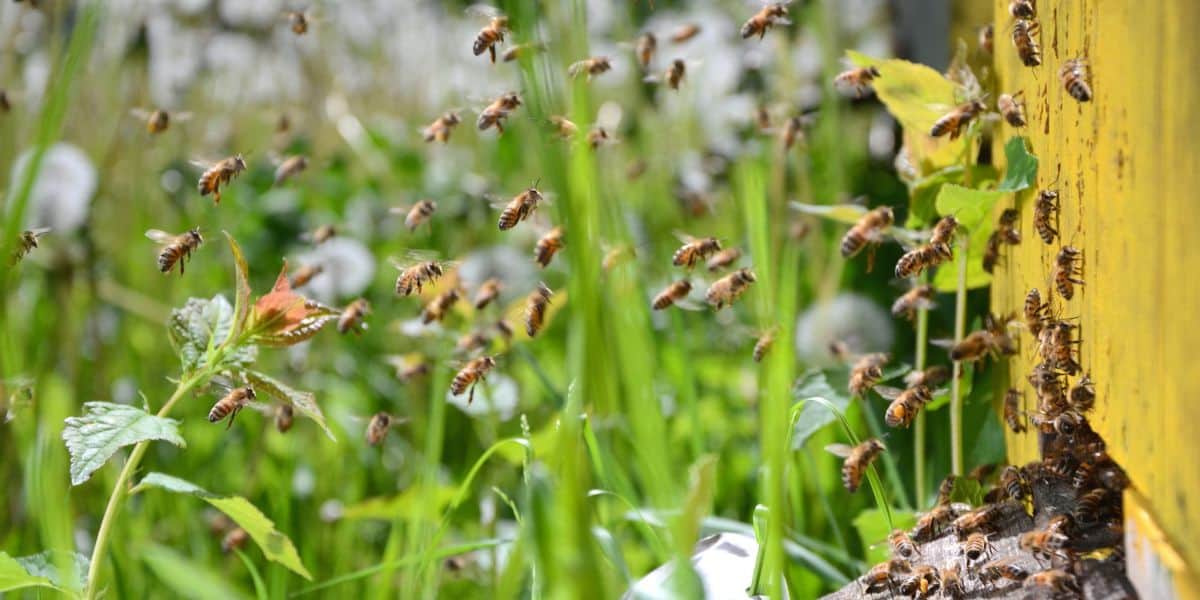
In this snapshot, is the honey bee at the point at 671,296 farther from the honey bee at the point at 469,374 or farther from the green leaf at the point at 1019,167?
the green leaf at the point at 1019,167

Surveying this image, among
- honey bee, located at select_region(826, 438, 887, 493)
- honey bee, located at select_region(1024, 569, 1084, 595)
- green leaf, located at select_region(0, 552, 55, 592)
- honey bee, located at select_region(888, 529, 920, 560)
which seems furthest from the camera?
honey bee, located at select_region(826, 438, 887, 493)

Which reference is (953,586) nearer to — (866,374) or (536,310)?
(866,374)

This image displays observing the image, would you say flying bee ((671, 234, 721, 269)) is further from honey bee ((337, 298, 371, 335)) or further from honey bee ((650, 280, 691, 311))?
honey bee ((337, 298, 371, 335))

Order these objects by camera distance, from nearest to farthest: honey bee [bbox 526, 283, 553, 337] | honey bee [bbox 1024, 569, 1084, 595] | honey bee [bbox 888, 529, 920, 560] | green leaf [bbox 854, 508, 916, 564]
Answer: honey bee [bbox 1024, 569, 1084, 595] < honey bee [bbox 888, 529, 920, 560] < green leaf [bbox 854, 508, 916, 564] < honey bee [bbox 526, 283, 553, 337]

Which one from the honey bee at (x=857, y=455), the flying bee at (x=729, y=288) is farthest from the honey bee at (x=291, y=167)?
the honey bee at (x=857, y=455)

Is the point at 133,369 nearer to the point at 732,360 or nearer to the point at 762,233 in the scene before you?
the point at 732,360

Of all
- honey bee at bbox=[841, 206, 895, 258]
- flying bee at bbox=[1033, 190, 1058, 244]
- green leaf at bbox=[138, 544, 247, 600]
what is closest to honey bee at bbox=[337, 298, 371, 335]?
green leaf at bbox=[138, 544, 247, 600]

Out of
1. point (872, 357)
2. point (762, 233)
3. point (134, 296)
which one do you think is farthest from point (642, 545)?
point (134, 296)
